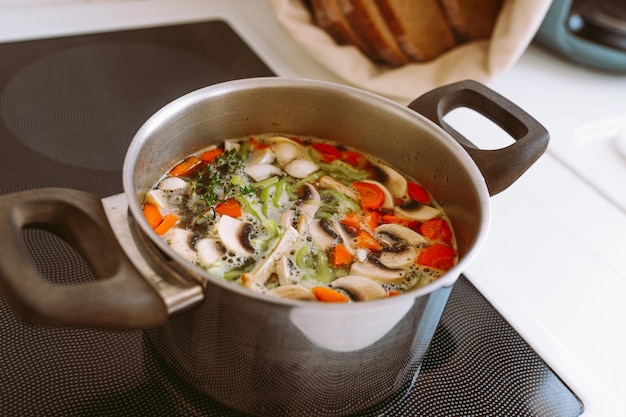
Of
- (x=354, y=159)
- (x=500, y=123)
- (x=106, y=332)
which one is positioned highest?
(x=500, y=123)

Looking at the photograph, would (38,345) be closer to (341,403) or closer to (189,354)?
(189,354)

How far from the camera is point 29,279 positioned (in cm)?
49

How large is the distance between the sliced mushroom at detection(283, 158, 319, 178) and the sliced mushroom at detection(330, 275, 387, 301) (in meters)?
0.22

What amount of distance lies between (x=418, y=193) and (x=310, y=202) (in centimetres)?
16

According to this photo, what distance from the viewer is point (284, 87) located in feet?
2.65

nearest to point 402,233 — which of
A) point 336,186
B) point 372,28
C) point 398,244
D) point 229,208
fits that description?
point 398,244

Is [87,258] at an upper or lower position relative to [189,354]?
upper

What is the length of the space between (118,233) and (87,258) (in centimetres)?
4

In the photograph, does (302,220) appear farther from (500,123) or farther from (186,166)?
(500,123)

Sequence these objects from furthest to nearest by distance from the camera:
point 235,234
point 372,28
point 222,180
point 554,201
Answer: point 372,28, point 554,201, point 222,180, point 235,234

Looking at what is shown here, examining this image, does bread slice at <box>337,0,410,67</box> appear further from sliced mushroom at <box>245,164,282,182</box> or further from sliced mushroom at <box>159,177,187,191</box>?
sliced mushroom at <box>159,177,187,191</box>

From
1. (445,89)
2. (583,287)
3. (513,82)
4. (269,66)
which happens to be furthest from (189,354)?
(513,82)

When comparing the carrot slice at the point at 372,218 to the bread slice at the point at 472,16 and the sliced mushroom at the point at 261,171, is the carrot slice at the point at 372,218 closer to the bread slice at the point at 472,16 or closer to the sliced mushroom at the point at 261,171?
the sliced mushroom at the point at 261,171

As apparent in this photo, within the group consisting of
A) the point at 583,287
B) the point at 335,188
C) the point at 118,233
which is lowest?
the point at 583,287
